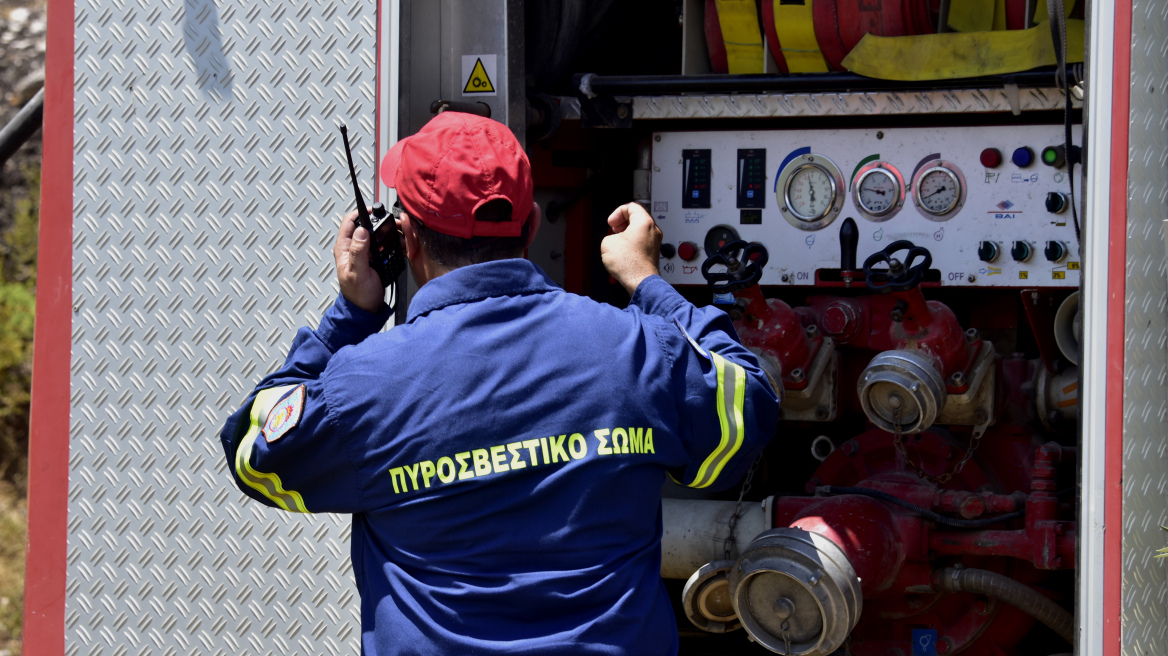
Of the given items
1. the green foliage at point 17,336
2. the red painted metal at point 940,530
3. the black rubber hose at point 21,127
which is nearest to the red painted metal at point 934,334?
the red painted metal at point 940,530

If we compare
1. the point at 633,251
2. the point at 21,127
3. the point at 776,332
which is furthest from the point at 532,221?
the point at 21,127

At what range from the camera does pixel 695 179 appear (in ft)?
11.3

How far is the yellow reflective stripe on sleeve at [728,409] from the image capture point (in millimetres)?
1948

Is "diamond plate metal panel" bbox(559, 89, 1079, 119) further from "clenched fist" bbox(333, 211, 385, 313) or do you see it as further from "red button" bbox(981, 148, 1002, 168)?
"clenched fist" bbox(333, 211, 385, 313)

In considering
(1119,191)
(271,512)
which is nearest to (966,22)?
(1119,191)

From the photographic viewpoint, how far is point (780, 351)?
3072 millimetres

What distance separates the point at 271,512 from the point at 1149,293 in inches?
78.6

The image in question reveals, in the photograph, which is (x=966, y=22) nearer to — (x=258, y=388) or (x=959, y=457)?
(x=959, y=457)

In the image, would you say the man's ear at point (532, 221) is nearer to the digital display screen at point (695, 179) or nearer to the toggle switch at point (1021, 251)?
the digital display screen at point (695, 179)

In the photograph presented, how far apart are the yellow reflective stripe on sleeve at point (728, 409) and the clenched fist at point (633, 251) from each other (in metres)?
0.26

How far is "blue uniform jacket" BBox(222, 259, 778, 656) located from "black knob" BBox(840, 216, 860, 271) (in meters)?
1.44

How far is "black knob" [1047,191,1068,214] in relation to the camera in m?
3.04

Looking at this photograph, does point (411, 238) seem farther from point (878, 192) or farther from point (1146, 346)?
point (878, 192)

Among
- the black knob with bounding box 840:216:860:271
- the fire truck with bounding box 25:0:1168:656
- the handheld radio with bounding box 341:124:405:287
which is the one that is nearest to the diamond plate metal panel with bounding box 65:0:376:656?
the fire truck with bounding box 25:0:1168:656
